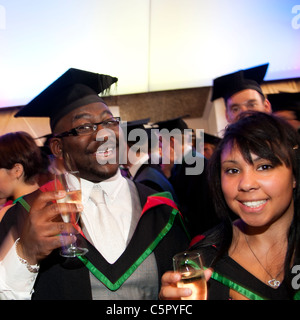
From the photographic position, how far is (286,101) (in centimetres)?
216

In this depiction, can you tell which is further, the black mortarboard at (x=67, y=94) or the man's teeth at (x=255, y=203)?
the black mortarboard at (x=67, y=94)

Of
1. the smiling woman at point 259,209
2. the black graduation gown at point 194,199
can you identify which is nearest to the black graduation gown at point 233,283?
the smiling woman at point 259,209

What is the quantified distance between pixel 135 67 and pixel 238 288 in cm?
129

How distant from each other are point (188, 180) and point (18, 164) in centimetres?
121

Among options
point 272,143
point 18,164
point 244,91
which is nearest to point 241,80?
point 244,91

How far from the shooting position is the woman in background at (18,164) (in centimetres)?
195

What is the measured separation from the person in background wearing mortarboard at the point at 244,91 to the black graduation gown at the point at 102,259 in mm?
898

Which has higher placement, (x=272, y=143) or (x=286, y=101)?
(x=286, y=101)

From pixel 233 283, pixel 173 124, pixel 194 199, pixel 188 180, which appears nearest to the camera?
pixel 233 283

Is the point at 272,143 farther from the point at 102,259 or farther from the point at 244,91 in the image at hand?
the point at 244,91

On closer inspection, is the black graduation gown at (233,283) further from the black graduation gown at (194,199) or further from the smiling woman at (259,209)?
the black graduation gown at (194,199)

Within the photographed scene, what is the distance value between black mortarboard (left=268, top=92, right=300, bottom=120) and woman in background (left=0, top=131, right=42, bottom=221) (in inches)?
59.6

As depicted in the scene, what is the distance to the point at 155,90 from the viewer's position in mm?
2213

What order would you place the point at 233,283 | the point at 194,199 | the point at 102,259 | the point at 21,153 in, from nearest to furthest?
the point at 233,283
the point at 102,259
the point at 21,153
the point at 194,199
